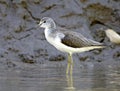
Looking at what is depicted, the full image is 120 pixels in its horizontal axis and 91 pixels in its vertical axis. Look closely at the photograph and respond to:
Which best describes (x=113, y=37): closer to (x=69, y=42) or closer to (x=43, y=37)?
(x=69, y=42)

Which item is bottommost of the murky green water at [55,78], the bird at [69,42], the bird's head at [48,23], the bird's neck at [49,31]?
the murky green water at [55,78]

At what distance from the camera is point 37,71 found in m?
10.8

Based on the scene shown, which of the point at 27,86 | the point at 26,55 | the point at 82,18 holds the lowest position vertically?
the point at 27,86

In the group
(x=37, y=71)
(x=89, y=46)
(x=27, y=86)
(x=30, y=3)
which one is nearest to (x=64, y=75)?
(x=37, y=71)

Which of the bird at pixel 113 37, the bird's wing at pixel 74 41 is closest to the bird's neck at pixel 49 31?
the bird's wing at pixel 74 41

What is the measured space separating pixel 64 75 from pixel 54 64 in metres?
2.15

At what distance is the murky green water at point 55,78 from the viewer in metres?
8.12

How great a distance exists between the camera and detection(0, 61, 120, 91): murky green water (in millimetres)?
8117

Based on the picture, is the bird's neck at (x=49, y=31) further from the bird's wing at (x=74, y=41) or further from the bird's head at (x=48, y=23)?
the bird's wing at (x=74, y=41)

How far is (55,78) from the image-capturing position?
9.48 meters

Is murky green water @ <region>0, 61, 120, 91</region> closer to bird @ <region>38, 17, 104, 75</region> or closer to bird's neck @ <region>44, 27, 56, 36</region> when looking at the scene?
bird @ <region>38, 17, 104, 75</region>

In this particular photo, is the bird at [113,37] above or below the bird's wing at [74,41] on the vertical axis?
below

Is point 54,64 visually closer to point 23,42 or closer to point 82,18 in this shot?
point 23,42

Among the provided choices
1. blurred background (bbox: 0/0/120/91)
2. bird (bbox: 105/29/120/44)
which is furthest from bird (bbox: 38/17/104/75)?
bird (bbox: 105/29/120/44)
